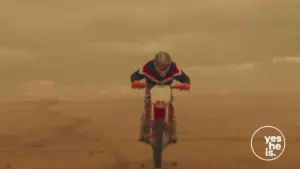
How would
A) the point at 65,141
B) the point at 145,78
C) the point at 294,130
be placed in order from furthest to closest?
the point at 294,130, the point at 65,141, the point at 145,78

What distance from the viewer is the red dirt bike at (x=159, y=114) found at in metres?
7.59

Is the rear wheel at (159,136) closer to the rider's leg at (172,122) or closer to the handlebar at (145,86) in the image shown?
the rider's leg at (172,122)

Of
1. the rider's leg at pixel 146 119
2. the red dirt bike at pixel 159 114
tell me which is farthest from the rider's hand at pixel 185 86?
the rider's leg at pixel 146 119

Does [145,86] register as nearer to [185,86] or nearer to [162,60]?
[162,60]

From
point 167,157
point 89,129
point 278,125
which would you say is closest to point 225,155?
point 167,157

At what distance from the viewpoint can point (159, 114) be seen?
25.3 ft

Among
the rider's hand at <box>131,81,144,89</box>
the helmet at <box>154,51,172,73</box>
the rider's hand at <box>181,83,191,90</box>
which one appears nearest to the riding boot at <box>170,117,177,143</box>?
the rider's hand at <box>181,83,191,90</box>

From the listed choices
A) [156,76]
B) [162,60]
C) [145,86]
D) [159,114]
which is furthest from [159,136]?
[162,60]

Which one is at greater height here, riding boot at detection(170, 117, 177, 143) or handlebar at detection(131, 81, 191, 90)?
handlebar at detection(131, 81, 191, 90)

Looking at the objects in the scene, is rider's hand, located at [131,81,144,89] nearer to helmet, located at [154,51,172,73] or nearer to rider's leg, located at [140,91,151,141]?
rider's leg, located at [140,91,151,141]

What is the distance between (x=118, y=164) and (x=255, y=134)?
4208mm

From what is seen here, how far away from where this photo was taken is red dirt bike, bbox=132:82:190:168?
7586 millimetres

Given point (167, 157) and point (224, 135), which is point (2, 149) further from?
point (224, 135)

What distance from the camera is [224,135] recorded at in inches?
481
